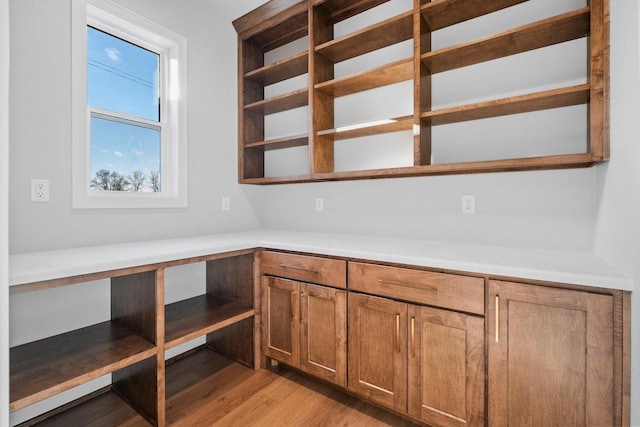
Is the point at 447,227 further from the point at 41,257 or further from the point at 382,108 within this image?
the point at 41,257

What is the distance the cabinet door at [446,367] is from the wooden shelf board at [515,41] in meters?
1.41

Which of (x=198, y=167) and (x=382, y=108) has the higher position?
(x=382, y=108)

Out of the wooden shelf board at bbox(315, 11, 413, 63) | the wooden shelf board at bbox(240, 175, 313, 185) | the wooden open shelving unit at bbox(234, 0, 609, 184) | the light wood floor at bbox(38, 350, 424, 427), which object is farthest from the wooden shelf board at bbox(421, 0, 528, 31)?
the light wood floor at bbox(38, 350, 424, 427)

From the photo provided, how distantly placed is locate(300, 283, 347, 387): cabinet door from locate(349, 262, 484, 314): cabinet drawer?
6.8 inches

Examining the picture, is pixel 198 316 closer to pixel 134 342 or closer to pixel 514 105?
pixel 134 342

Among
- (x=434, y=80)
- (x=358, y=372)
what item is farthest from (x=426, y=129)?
(x=358, y=372)

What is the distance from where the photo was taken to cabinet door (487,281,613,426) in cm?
108

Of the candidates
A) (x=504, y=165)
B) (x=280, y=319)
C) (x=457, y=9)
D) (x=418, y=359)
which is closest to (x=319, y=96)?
(x=457, y=9)

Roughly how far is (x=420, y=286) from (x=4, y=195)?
161 centimetres

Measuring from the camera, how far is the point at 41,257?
1421mm

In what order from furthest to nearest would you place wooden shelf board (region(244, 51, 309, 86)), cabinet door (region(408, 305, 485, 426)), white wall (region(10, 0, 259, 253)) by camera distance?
wooden shelf board (region(244, 51, 309, 86)), white wall (region(10, 0, 259, 253)), cabinet door (region(408, 305, 485, 426))

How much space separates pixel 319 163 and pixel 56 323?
1831mm

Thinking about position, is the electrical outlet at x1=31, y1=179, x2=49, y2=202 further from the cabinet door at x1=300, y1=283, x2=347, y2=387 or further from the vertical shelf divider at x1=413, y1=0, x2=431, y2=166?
the vertical shelf divider at x1=413, y1=0, x2=431, y2=166

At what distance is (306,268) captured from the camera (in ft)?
5.93
